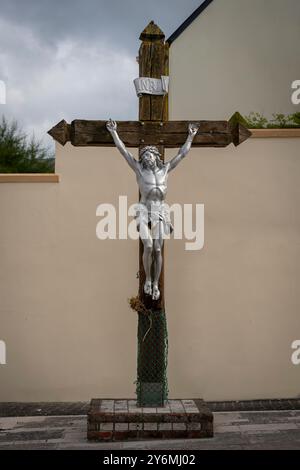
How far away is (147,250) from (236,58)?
14.9ft

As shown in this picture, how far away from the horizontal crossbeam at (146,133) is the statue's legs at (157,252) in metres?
0.79

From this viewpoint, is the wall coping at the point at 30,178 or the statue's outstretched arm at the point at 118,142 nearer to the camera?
the statue's outstretched arm at the point at 118,142

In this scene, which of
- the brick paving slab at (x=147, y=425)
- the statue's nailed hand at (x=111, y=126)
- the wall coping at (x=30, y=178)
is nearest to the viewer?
the brick paving slab at (x=147, y=425)

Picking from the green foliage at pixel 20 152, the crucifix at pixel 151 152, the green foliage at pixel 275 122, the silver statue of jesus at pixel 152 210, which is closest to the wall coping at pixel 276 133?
the green foliage at pixel 275 122

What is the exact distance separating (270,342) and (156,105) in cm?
291

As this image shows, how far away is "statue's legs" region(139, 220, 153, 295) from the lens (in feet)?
19.3

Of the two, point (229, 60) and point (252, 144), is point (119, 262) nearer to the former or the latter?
point (252, 144)

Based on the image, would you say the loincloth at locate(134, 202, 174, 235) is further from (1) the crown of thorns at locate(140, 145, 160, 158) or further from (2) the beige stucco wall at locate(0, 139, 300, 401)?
(2) the beige stucco wall at locate(0, 139, 300, 401)

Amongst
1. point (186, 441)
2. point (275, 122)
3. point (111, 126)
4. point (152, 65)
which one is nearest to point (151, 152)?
point (111, 126)

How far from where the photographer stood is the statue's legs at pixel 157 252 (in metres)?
5.90

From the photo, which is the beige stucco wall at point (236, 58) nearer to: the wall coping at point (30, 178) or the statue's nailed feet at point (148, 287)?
the wall coping at point (30, 178)

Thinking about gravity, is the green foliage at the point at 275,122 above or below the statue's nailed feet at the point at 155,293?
above

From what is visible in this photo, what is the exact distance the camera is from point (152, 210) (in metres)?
5.89

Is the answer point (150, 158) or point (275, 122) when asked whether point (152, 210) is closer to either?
point (150, 158)
